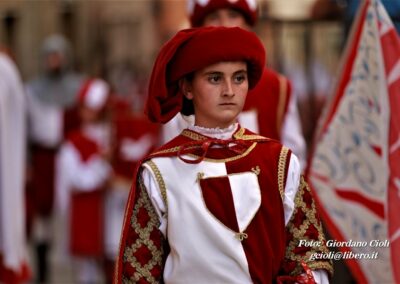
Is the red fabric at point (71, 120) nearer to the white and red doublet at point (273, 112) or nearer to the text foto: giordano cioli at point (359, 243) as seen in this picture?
the white and red doublet at point (273, 112)

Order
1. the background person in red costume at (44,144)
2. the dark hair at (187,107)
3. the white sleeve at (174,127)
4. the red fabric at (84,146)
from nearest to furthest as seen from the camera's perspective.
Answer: the dark hair at (187,107)
the white sleeve at (174,127)
the red fabric at (84,146)
the background person in red costume at (44,144)

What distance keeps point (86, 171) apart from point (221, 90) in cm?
633

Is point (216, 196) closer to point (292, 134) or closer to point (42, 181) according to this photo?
point (292, 134)

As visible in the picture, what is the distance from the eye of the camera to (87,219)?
10.9 m

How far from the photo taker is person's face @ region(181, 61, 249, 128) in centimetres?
453

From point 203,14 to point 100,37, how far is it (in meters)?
18.9

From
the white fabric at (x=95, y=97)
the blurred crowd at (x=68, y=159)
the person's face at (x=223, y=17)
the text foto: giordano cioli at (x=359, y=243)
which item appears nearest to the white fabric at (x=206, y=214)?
the text foto: giordano cioli at (x=359, y=243)

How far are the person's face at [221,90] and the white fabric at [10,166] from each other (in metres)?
3.79

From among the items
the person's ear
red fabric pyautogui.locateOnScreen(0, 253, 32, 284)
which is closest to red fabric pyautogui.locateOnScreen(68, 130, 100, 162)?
red fabric pyautogui.locateOnScreen(0, 253, 32, 284)

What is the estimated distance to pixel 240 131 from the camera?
4.64 metres

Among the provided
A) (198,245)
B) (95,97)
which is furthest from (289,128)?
(95,97)

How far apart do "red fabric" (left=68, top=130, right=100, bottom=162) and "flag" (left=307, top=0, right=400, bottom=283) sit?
491 centimetres

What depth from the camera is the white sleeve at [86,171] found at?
10.8 m

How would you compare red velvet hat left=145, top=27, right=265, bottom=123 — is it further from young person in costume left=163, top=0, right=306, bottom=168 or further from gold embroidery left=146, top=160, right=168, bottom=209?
young person in costume left=163, top=0, right=306, bottom=168
